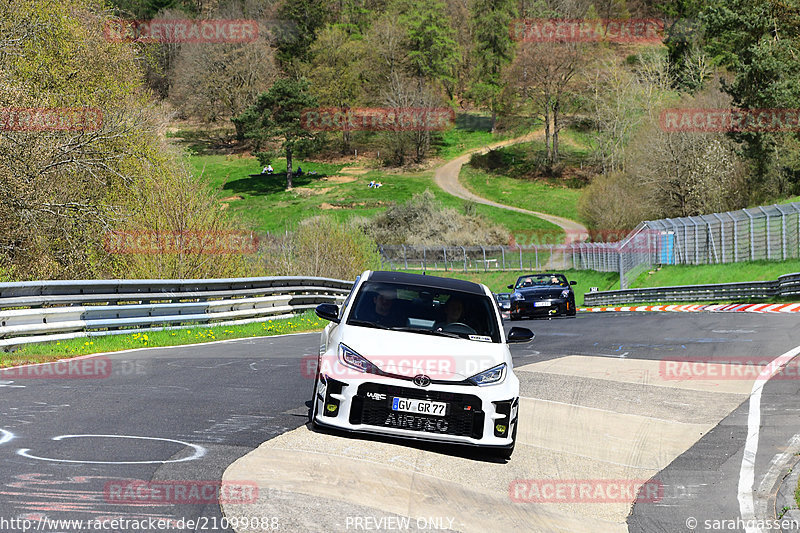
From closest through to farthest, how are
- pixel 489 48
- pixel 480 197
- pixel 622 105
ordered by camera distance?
pixel 622 105 → pixel 480 197 → pixel 489 48

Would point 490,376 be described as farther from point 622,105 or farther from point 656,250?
point 622,105

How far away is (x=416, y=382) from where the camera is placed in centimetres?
741

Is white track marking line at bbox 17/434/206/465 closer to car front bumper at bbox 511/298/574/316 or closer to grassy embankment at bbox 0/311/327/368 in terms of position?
grassy embankment at bbox 0/311/327/368

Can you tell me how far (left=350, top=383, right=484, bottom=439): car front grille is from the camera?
7.36 meters

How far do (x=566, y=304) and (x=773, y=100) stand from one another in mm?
27037

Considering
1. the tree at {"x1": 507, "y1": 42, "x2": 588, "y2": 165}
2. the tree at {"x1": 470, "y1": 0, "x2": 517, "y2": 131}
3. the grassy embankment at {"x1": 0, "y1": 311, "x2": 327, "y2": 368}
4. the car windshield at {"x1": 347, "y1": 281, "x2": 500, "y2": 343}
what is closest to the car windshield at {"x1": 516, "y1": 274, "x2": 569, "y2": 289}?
the grassy embankment at {"x1": 0, "y1": 311, "x2": 327, "y2": 368}

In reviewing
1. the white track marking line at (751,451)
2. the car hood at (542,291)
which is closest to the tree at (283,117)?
the car hood at (542,291)

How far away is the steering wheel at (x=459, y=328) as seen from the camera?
27.7ft

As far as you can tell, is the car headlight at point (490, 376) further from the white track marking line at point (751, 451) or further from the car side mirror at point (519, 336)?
the white track marking line at point (751, 451)

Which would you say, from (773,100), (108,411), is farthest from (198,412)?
(773,100)

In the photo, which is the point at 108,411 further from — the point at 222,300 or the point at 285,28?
the point at 285,28

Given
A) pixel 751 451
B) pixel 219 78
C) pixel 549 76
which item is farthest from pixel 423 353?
pixel 219 78

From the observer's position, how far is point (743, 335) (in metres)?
19.3

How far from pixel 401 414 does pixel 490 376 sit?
891mm
